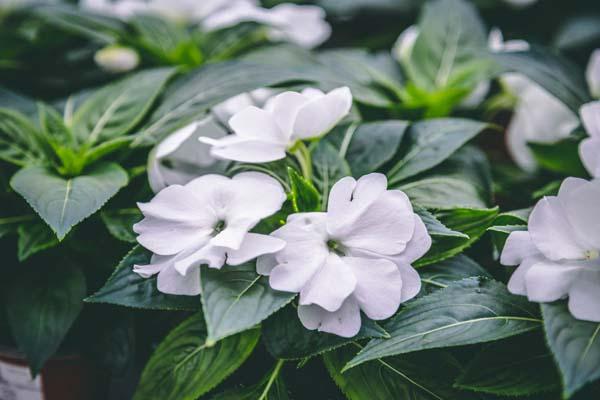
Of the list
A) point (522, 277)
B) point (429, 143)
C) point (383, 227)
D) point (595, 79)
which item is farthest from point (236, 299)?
point (595, 79)

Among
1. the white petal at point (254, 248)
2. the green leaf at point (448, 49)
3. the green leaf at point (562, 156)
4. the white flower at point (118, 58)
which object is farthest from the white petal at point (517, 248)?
the white flower at point (118, 58)

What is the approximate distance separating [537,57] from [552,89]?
0.08 meters

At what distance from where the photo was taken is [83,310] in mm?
778

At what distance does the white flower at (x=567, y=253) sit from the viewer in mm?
499

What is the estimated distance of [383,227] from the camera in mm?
553

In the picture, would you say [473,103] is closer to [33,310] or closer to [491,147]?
[491,147]

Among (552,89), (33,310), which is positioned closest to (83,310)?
(33,310)

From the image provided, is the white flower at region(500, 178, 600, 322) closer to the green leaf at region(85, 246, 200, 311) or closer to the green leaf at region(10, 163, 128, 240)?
the green leaf at region(85, 246, 200, 311)

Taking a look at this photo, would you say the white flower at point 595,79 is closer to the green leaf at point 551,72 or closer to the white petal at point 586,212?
the green leaf at point 551,72

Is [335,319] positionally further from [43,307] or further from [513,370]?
[43,307]

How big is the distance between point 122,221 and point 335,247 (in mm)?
288

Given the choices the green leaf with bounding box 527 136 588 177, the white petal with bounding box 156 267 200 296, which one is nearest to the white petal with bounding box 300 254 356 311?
the white petal with bounding box 156 267 200 296

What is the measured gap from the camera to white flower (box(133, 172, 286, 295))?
0.54 m

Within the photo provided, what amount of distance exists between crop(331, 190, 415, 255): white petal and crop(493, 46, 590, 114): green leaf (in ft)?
1.28
